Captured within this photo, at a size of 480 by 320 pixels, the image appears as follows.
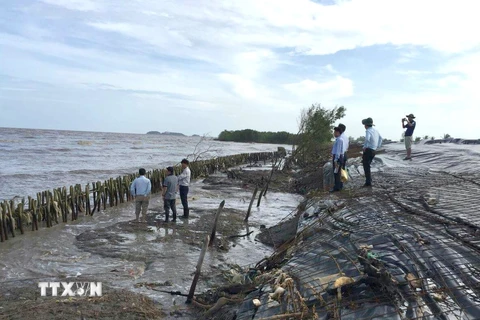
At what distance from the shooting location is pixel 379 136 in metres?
8.89

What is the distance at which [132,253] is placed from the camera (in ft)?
26.1


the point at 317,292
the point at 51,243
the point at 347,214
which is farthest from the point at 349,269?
the point at 51,243

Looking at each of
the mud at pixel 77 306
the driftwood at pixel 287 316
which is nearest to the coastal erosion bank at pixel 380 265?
the driftwood at pixel 287 316

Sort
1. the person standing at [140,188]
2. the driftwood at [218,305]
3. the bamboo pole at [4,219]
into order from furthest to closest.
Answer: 1. the person standing at [140,188]
2. the bamboo pole at [4,219]
3. the driftwood at [218,305]

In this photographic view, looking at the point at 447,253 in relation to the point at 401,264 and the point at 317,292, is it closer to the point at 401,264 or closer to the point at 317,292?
the point at 401,264

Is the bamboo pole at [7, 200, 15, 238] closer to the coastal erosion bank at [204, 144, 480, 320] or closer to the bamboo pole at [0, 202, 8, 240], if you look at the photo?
the bamboo pole at [0, 202, 8, 240]

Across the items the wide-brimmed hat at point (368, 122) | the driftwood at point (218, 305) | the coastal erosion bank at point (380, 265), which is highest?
the wide-brimmed hat at point (368, 122)

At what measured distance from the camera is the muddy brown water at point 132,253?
6434 mm

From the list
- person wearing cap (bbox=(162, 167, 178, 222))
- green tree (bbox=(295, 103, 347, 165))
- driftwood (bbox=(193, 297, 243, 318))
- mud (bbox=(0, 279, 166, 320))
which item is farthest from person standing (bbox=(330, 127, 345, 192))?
green tree (bbox=(295, 103, 347, 165))

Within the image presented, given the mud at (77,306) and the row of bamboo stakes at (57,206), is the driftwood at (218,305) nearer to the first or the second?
the mud at (77,306)

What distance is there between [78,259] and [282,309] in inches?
205

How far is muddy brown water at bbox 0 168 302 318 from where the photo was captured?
6.43 m

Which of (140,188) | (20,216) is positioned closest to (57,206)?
(20,216)

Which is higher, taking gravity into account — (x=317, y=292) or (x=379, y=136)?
(x=379, y=136)
